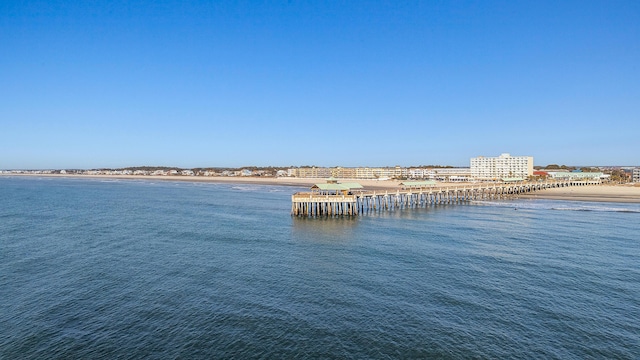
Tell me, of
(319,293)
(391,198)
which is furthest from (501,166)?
(319,293)

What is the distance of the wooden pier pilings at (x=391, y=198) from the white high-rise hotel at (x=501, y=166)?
4190 cm

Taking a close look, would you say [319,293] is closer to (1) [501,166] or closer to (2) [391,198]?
(2) [391,198]

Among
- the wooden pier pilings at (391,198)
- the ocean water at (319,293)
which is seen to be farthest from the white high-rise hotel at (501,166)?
the ocean water at (319,293)

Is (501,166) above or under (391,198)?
above

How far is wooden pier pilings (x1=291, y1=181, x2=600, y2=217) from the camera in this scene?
151 ft

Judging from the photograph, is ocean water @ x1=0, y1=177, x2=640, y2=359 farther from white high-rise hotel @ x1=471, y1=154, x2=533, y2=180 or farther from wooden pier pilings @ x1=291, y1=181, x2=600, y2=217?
white high-rise hotel @ x1=471, y1=154, x2=533, y2=180

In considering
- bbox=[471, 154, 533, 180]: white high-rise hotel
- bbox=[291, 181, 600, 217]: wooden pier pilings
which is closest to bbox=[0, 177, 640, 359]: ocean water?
bbox=[291, 181, 600, 217]: wooden pier pilings

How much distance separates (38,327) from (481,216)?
45743 millimetres

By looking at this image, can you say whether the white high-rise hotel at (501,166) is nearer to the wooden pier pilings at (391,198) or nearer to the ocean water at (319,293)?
the wooden pier pilings at (391,198)

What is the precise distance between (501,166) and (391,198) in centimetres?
10245

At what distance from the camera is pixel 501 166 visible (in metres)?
152

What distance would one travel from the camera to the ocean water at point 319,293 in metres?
14.1

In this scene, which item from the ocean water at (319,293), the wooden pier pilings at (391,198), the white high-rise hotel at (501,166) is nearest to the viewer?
the ocean water at (319,293)

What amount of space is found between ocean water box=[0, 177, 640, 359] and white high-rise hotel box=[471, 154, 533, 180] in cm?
12089
